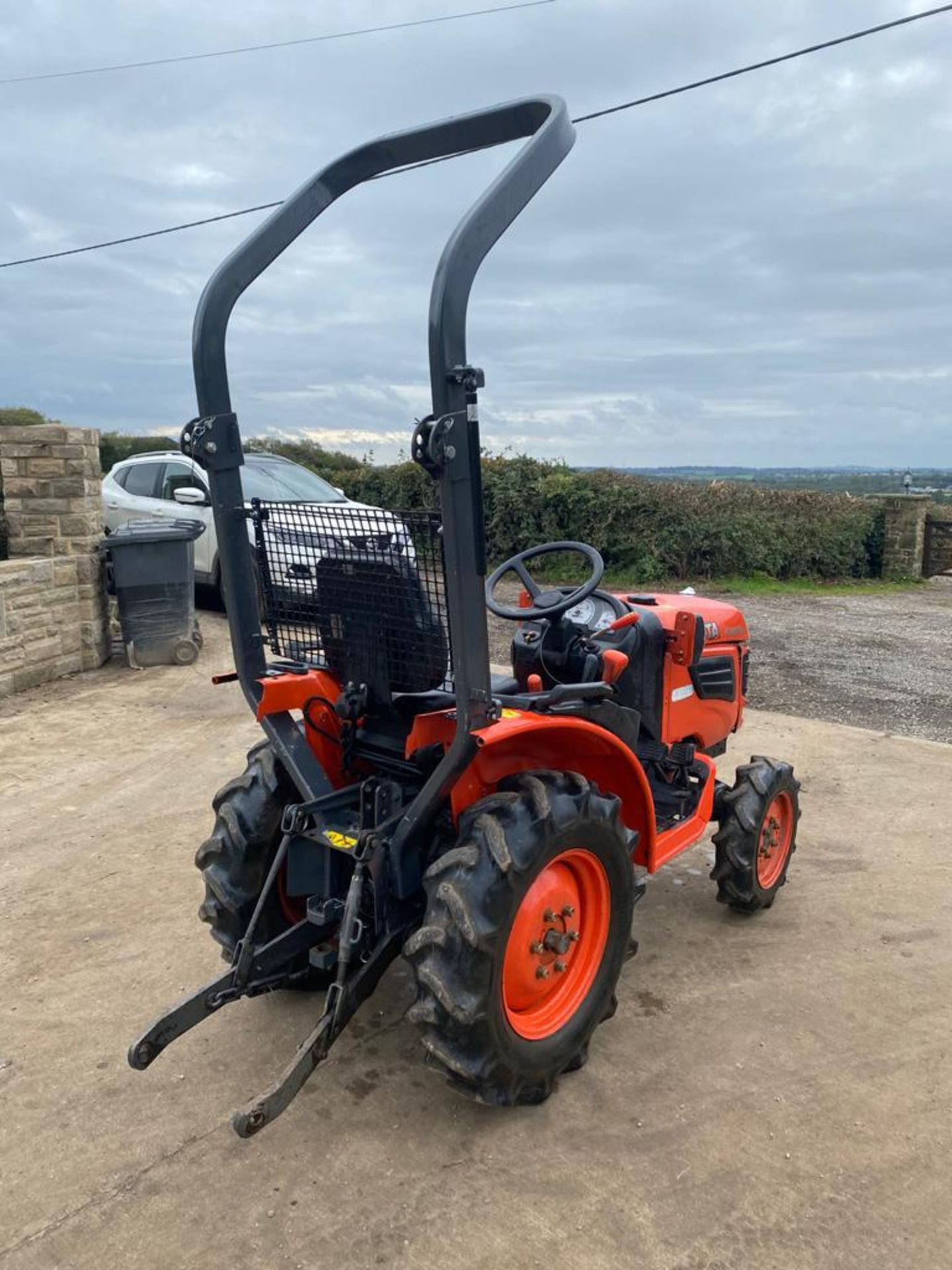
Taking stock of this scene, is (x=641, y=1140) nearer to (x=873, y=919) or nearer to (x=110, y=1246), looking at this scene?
(x=110, y=1246)

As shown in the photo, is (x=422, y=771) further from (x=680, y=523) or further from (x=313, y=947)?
(x=680, y=523)

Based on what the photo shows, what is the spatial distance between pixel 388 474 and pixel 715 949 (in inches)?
542

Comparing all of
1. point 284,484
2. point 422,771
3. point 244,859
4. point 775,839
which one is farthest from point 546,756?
point 284,484

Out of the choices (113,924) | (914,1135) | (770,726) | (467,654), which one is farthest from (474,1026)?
(770,726)

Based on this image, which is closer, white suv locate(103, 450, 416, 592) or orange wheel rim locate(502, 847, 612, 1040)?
orange wheel rim locate(502, 847, 612, 1040)

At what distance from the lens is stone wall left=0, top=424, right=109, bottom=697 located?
7.93 metres

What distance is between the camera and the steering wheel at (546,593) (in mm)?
3404

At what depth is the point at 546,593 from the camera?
3738 millimetres

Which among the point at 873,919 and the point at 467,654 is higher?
the point at 467,654

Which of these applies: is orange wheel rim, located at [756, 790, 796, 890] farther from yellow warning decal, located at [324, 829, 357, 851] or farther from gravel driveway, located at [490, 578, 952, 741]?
gravel driveway, located at [490, 578, 952, 741]

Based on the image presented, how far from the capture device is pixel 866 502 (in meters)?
15.2

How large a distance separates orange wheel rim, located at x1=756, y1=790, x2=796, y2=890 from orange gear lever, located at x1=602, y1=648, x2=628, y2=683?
1.03 m

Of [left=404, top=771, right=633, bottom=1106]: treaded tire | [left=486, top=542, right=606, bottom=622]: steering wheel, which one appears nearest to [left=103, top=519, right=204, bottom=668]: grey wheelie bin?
[left=486, top=542, right=606, bottom=622]: steering wheel

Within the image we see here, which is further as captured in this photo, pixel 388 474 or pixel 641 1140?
pixel 388 474
